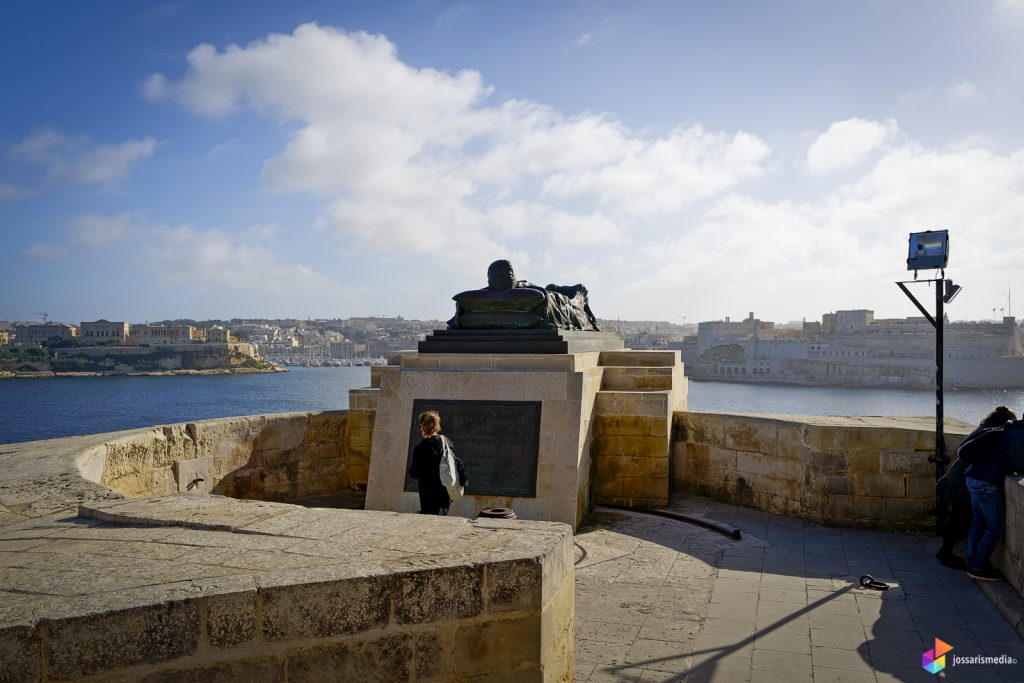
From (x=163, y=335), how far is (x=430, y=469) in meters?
109

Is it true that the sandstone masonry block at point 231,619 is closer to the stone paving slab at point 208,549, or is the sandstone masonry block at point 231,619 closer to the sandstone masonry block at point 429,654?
the stone paving slab at point 208,549

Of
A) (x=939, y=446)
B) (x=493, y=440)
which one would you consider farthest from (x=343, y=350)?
(x=939, y=446)

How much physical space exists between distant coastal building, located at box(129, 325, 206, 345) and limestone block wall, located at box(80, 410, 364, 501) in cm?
9886

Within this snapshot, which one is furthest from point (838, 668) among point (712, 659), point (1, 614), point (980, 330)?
point (980, 330)

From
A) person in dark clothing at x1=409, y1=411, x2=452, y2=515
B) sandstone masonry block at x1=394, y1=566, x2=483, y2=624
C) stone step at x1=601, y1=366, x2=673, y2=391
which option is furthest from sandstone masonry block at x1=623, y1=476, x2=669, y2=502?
sandstone masonry block at x1=394, y1=566, x2=483, y2=624

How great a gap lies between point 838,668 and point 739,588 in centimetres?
118

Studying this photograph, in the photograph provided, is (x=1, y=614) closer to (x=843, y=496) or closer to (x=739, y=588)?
(x=739, y=588)

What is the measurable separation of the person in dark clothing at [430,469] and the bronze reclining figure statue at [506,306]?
A: 2498 mm

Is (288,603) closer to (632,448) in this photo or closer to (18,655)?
(18,655)

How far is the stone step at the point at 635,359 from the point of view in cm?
802

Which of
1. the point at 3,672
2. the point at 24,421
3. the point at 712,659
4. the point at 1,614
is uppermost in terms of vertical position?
the point at 1,614

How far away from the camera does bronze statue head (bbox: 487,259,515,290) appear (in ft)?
23.5

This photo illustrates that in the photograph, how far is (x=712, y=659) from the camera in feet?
11.9

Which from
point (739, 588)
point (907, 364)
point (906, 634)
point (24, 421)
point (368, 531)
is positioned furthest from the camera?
point (907, 364)
